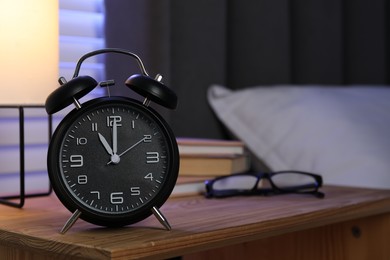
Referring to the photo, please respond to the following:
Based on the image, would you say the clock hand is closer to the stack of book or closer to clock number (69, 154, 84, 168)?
clock number (69, 154, 84, 168)

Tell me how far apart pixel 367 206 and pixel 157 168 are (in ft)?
1.08

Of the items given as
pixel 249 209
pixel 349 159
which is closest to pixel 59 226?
pixel 249 209

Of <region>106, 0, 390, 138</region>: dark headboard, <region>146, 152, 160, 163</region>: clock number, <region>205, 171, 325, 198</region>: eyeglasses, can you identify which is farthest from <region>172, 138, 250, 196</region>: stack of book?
<region>146, 152, 160, 163</region>: clock number

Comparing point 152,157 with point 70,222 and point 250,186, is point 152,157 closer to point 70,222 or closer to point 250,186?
point 70,222

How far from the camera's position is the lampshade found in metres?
0.75

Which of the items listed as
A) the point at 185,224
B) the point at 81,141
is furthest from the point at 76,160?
the point at 185,224

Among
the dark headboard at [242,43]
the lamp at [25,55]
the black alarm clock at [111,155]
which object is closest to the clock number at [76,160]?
the black alarm clock at [111,155]

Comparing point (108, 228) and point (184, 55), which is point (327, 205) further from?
point (184, 55)

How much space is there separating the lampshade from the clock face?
0.19 meters

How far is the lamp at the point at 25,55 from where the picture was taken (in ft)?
2.47

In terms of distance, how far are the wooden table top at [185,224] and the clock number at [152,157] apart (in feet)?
0.20

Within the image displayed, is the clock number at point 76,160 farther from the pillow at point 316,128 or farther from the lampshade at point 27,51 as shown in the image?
the pillow at point 316,128

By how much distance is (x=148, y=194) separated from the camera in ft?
1.97

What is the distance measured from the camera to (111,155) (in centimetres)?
60
